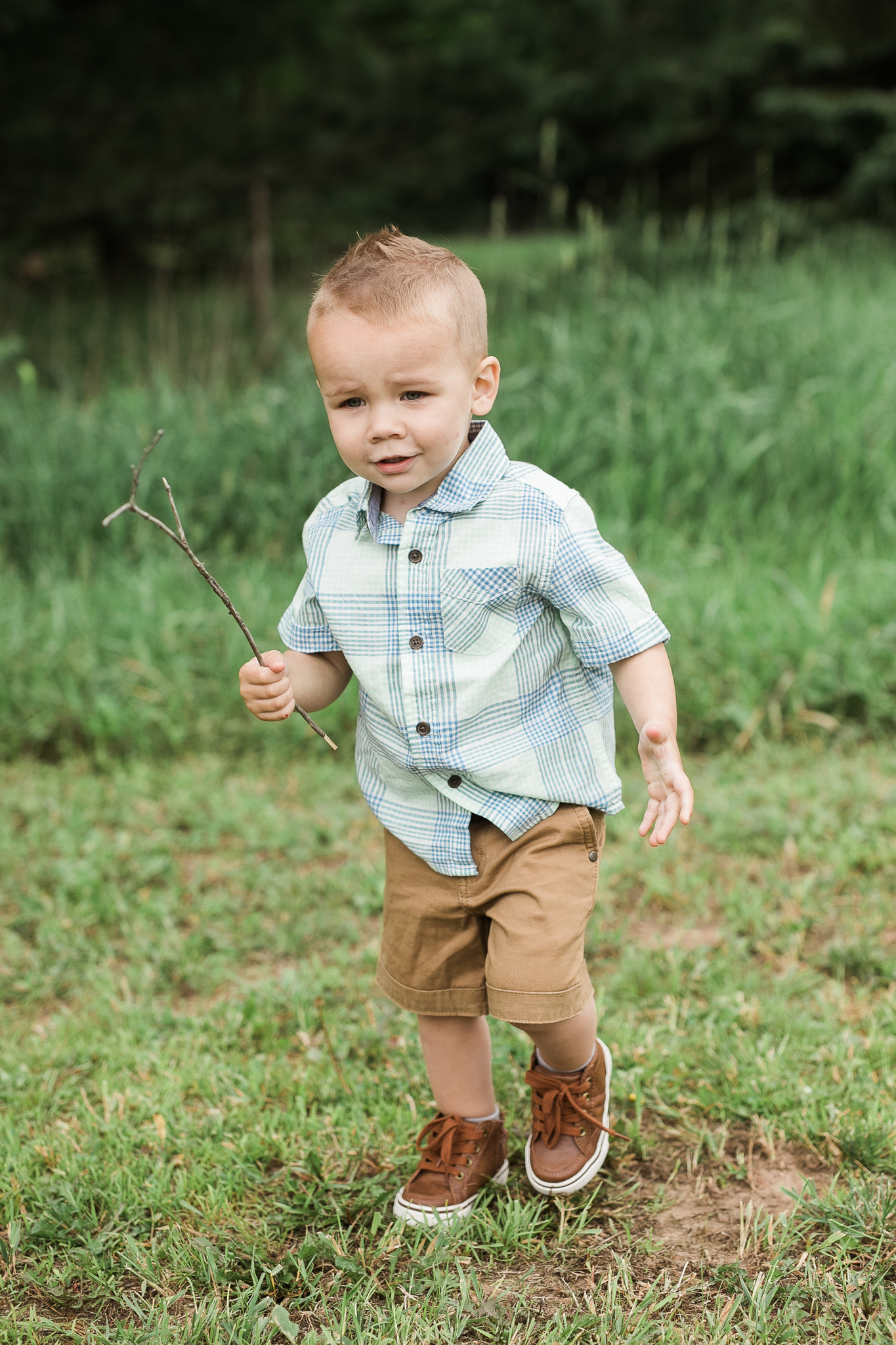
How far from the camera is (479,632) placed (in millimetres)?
1764

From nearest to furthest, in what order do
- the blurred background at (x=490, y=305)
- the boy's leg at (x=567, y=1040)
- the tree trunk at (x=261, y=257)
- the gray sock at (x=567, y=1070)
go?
the boy's leg at (x=567, y=1040) → the gray sock at (x=567, y=1070) → the blurred background at (x=490, y=305) → the tree trunk at (x=261, y=257)

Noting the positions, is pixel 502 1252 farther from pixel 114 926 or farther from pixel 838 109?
pixel 838 109

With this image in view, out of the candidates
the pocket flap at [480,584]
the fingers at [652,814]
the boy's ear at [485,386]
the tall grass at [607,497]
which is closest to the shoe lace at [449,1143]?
the fingers at [652,814]

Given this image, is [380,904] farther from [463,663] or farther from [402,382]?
[402,382]

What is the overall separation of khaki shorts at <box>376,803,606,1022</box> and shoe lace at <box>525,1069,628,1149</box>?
0.19 metres

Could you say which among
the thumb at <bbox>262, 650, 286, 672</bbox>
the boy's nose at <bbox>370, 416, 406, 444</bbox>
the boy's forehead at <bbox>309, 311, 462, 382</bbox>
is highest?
the boy's forehead at <bbox>309, 311, 462, 382</bbox>

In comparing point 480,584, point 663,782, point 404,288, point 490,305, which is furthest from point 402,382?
point 490,305

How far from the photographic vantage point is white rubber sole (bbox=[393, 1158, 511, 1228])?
1886 mm

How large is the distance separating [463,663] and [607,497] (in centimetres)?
323

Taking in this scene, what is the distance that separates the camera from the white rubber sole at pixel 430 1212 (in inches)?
74.2

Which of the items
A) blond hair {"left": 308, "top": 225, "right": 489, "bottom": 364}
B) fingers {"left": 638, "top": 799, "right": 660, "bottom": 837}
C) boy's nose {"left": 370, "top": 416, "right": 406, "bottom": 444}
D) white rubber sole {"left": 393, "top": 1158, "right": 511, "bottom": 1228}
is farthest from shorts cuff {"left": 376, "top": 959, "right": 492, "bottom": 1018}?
blond hair {"left": 308, "top": 225, "right": 489, "bottom": 364}

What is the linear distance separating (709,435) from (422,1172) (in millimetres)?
3767

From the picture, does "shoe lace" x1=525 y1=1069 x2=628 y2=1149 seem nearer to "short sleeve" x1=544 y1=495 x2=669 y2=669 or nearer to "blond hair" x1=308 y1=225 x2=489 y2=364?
"short sleeve" x1=544 y1=495 x2=669 y2=669

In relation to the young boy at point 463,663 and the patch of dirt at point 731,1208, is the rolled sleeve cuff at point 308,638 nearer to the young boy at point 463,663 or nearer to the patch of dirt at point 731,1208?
the young boy at point 463,663
